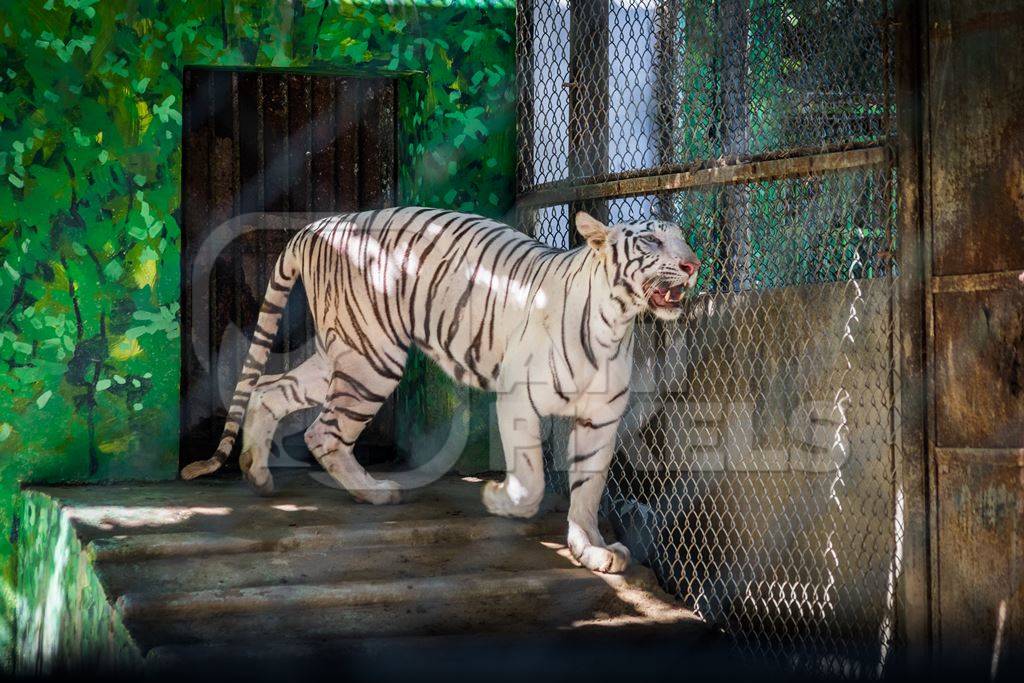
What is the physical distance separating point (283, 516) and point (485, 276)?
129cm

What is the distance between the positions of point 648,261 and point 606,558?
113 cm

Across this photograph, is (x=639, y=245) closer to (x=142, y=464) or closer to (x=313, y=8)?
(x=313, y=8)

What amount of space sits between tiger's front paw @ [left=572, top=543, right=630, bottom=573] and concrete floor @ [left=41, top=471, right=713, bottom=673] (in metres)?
0.05

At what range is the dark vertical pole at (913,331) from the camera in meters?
4.14

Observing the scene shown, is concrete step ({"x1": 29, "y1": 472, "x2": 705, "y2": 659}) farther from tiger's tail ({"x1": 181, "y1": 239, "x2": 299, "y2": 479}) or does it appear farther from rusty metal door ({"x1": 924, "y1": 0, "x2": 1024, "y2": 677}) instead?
rusty metal door ({"x1": 924, "y1": 0, "x2": 1024, "y2": 677})

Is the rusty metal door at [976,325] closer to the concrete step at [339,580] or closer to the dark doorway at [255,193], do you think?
the concrete step at [339,580]

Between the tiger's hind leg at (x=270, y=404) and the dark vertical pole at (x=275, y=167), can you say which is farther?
the dark vertical pole at (x=275, y=167)

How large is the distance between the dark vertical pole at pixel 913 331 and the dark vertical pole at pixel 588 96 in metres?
1.62

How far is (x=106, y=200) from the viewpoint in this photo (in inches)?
229

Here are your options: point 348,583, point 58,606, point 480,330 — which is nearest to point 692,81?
point 480,330

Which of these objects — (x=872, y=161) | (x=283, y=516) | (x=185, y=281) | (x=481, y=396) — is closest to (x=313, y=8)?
(x=185, y=281)

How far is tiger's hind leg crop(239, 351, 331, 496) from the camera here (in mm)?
5414

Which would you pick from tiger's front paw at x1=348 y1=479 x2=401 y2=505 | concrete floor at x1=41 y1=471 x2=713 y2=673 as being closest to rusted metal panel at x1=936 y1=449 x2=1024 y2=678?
concrete floor at x1=41 y1=471 x2=713 y2=673

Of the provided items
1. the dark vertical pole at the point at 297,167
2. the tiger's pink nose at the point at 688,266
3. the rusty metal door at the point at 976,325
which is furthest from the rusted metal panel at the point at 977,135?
the dark vertical pole at the point at 297,167
